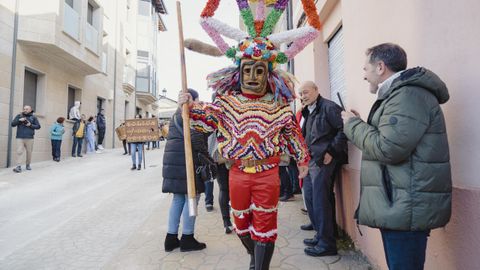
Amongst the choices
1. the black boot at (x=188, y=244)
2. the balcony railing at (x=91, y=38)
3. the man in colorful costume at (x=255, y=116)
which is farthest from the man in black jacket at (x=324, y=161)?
the balcony railing at (x=91, y=38)

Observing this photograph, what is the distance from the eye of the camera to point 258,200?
7.64 ft

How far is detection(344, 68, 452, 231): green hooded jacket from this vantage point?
152 centimetres

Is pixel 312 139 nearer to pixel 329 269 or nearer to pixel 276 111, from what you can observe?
pixel 276 111

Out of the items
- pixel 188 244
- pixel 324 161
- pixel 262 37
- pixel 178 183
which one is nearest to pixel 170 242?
pixel 188 244

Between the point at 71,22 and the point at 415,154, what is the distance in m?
13.2

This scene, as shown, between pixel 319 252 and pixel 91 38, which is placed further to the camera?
pixel 91 38

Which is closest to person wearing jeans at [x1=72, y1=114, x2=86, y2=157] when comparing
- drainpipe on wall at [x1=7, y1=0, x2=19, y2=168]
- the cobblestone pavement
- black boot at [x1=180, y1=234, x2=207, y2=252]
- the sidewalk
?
drainpipe on wall at [x1=7, y1=0, x2=19, y2=168]

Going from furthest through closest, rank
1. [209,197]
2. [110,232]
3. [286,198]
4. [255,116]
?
1. [286,198]
2. [209,197]
3. [110,232]
4. [255,116]

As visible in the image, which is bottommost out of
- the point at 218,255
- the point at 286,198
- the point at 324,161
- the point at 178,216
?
the point at 218,255

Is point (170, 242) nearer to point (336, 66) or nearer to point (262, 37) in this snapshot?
point (262, 37)

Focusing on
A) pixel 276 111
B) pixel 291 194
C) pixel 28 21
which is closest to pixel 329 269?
pixel 276 111

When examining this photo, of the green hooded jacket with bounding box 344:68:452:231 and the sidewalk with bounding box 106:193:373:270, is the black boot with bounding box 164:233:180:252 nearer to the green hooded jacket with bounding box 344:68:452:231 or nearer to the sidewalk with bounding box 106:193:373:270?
the sidewalk with bounding box 106:193:373:270

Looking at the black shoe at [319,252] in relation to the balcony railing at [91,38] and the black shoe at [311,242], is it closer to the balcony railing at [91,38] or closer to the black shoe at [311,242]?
the black shoe at [311,242]

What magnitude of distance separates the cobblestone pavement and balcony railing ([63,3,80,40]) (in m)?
6.46
